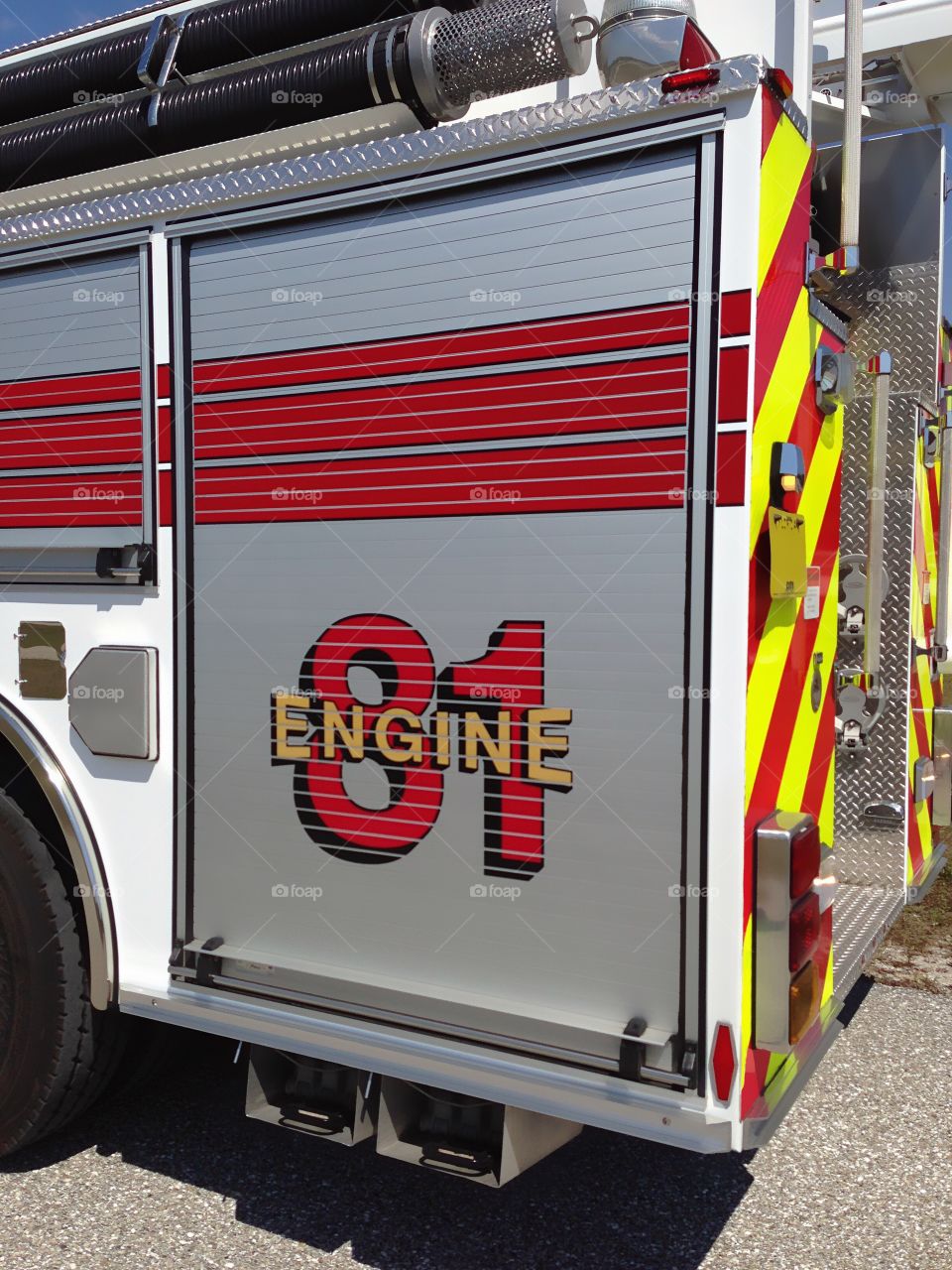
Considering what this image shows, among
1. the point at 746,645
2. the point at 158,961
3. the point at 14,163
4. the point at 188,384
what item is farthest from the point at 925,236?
the point at 158,961

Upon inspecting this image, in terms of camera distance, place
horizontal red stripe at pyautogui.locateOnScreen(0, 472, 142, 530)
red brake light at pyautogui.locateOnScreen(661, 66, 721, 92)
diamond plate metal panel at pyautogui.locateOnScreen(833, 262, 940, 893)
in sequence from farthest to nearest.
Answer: diamond plate metal panel at pyautogui.locateOnScreen(833, 262, 940, 893), horizontal red stripe at pyautogui.locateOnScreen(0, 472, 142, 530), red brake light at pyautogui.locateOnScreen(661, 66, 721, 92)

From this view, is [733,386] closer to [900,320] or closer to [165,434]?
[165,434]

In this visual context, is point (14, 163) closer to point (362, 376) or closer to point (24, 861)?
point (362, 376)

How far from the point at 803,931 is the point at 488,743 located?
0.72 meters

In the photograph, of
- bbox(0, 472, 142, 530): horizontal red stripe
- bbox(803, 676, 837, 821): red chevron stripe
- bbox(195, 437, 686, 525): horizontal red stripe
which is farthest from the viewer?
bbox(0, 472, 142, 530): horizontal red stripe

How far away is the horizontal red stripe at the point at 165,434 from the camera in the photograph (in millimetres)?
2621

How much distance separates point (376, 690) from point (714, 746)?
0.74 metres

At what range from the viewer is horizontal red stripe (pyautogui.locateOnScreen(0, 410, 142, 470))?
8.79 feet

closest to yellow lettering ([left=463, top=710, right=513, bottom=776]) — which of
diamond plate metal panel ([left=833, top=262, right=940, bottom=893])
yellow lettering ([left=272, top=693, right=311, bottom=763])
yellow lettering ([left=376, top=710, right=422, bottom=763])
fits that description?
yellow lettering ([left=376, top=710, right=422, bottom=763])

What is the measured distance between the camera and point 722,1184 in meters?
2.98

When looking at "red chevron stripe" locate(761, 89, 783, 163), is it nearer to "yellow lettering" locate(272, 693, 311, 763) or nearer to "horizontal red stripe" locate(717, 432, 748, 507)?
"horizontal red stripe" locate(717, 432, 748, 507)

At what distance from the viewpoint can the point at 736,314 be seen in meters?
2.02

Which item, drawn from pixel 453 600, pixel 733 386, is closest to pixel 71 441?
pixel 453 600

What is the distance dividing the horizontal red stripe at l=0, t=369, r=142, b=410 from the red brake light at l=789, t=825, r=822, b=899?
5.95 feet
